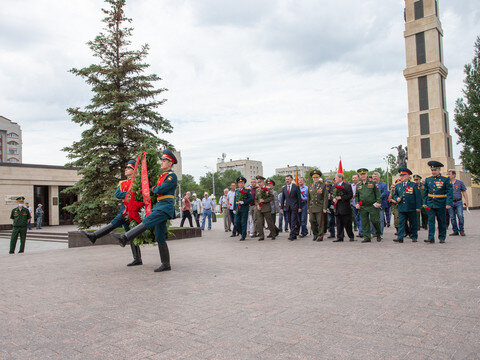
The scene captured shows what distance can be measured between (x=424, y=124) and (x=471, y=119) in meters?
7.19

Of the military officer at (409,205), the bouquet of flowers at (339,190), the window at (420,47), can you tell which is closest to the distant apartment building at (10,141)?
the window at (420,47)

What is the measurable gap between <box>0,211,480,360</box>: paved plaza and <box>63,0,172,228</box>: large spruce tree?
7577mm

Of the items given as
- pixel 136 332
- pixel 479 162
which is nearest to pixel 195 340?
pixel 136 332

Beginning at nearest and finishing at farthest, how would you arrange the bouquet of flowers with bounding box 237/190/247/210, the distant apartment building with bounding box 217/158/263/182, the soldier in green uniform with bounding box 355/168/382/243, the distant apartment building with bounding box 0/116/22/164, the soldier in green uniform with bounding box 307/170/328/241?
1. the soldier in green uniform with bounding box 355/168/382/243
2. the soldier in green uniform with bounding box 307/170/328/241
3. the bouquet of flowers with bounding box 237/190/247/210
4. the distant apartment building with bounding box 0/116/22/164
5. the distant apartment building with bounding box 217/158/263/182

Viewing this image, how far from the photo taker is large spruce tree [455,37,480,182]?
35656mm

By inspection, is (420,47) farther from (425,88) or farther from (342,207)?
(342,207)

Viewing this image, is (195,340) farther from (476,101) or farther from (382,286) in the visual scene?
(476,101)

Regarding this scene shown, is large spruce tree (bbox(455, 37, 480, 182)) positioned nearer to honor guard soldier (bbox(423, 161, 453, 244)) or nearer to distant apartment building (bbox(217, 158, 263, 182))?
honor guard soldier (bbox(423, 161, 453, 244))

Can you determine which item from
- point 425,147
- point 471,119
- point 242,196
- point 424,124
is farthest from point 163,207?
point 424,124

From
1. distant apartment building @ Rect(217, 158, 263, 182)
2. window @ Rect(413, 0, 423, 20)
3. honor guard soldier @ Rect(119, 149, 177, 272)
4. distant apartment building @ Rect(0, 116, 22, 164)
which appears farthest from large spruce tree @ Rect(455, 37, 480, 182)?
distant apartment building @ Rect(217, 158, 263, 182)

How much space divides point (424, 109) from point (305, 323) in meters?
45.4

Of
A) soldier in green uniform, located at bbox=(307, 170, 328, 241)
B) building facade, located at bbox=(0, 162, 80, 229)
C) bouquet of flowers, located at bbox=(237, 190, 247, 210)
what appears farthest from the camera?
building facade, located at bbox=(0, 162, 80, 229)

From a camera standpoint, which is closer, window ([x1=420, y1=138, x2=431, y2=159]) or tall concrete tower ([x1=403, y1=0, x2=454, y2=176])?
tall concrete tower ([x1=403, y1=0, x2=454, y2=176])

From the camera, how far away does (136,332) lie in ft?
11.7
